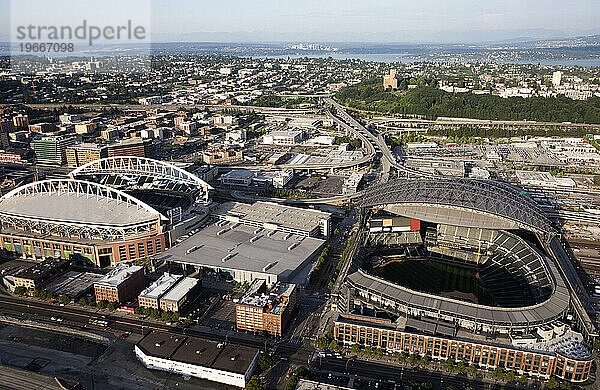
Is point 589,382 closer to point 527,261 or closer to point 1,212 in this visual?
point 527,261

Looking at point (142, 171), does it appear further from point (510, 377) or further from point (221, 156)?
point (510, 377)

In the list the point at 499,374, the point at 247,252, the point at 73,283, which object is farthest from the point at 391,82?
the point at 499,374

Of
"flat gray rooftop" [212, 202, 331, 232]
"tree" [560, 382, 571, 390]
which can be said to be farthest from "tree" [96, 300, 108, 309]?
"tree" [560, 382, 571, 390]

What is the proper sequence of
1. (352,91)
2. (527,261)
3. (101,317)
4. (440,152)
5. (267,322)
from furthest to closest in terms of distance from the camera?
1. (352,91)
2. (440,152)
3. (527,261)
4. (101,317)
5. (267,322)

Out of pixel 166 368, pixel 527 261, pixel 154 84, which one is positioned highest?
pixel 154 84

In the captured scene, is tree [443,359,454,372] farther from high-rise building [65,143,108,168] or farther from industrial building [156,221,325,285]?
high-rise building [65,143,108,168]

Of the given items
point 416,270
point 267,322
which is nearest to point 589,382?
point 416,270
